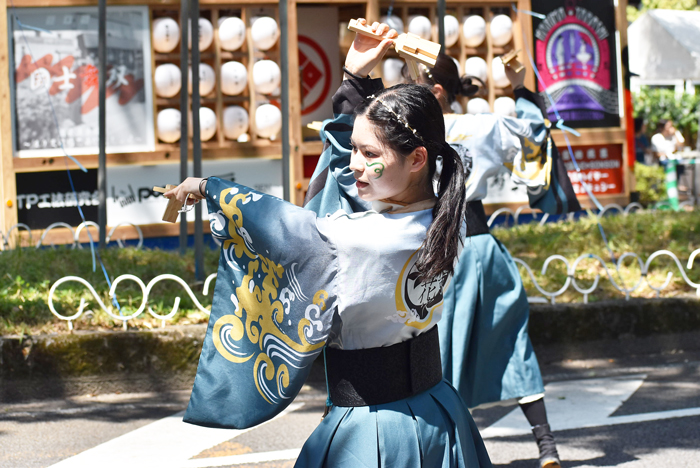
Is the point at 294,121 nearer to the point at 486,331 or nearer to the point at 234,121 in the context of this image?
the point at 234,121

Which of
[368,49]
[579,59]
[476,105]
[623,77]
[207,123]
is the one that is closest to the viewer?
[368,49]

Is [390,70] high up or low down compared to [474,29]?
down

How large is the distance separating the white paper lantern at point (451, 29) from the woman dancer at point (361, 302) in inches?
260

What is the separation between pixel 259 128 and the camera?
25.7 feet

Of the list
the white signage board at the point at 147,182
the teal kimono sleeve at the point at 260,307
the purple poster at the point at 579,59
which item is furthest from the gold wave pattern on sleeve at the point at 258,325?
the purple poster at the point at 579,59

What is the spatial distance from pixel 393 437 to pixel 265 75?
244 inches

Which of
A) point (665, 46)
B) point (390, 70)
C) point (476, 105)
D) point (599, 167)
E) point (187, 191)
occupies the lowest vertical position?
point (187, 191)

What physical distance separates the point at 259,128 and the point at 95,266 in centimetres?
249

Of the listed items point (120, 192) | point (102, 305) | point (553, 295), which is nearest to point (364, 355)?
point (102, 305)

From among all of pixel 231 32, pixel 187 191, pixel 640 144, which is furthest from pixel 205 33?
pixel 640 144

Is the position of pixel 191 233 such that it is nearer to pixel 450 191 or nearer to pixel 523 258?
pixel 523 258

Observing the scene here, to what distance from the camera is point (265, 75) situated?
7.77 metres

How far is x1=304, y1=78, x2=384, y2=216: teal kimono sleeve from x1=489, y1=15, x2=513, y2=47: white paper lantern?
647 cm

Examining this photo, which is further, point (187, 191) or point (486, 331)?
point (486, 331)
